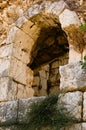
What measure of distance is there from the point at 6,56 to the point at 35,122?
2.03m

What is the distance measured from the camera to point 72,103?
17.6ft

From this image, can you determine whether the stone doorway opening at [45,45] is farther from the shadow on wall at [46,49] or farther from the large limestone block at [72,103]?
the large limestone block at [72,103]

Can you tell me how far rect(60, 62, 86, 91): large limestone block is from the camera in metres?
5.50

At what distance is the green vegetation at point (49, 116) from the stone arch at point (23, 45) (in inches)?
46.7

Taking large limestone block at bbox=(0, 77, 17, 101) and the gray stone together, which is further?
large limestone block at bbox=(0, 77, 17, 101)

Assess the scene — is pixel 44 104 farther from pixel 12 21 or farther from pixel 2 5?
pixel 2 5

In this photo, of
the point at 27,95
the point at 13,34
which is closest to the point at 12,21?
the point at 13,34

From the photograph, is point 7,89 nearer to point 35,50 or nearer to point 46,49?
point 35,50

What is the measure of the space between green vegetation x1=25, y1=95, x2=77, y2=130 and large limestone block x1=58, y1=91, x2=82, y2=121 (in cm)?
5

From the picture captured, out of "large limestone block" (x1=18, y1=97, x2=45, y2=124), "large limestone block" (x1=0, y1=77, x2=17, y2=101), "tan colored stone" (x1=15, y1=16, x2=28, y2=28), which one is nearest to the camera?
"large limestone block" (x1=18, y1=97, x2=45, y2=124)

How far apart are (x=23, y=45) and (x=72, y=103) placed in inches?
94.7

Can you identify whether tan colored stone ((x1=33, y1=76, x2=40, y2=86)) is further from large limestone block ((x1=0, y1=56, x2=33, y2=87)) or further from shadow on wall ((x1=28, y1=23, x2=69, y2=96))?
large limestone block ((x1=0, y1=56, x2=33, y2=87))

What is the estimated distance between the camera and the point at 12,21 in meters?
7.66

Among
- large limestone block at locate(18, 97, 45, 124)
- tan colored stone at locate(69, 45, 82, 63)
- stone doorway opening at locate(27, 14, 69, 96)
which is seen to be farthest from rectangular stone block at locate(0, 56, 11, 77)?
tan colored stone at locate(69, 45, 82, 63)
